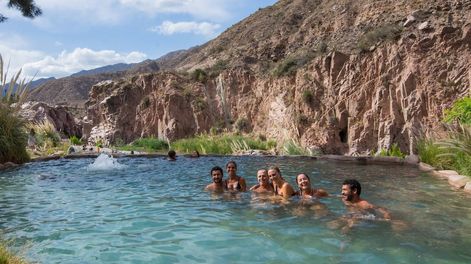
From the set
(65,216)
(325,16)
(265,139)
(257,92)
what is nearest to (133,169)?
(65,216)

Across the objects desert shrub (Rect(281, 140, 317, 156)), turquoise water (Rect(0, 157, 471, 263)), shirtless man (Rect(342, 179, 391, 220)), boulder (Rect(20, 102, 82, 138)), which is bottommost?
turquoise water (Rect(0, 157, 471, 263))

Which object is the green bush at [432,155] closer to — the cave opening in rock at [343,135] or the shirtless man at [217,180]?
the shirtless man at [217,180]

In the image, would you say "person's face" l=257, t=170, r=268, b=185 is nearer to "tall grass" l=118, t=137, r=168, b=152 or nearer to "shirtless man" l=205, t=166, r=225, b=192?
"shirtless man" l=205, t=166, r=225, b=192

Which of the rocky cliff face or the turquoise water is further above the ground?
the rocky cliff face

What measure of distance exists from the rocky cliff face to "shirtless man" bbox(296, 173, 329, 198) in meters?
12.2

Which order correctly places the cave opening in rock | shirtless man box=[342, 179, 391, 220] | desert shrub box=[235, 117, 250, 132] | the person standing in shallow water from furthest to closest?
desert shrub box=[235, 117, 250, 132] → the cave opening in rock → the person standing in shallow water → shirtless man box=[342, 179, 391, 220]

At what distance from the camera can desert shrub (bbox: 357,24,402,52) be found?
23.0 m

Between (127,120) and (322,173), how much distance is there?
23.6 m

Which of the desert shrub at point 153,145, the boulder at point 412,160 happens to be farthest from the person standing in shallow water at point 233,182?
the desert shrub at point 153,145

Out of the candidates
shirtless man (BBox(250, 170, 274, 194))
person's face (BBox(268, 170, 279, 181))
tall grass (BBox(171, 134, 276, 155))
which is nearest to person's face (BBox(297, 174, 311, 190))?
person's face (BBox(268, 170, 279, 181))

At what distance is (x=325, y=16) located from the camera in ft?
109

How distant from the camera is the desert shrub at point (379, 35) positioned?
2295cm

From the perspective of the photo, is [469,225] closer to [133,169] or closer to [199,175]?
[199,175]

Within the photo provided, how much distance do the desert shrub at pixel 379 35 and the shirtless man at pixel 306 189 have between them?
16375mm
